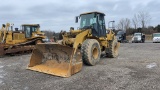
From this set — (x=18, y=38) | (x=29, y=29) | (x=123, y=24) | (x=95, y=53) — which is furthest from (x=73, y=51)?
(x=123, y=24)

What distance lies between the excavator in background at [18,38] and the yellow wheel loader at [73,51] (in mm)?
5236

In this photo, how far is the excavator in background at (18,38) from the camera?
47.8ft

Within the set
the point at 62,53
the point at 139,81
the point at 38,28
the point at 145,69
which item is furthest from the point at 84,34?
the point at 38,28

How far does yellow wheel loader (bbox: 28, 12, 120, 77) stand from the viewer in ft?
26.8

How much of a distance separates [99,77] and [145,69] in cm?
233

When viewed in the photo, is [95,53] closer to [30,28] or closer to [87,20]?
[87,20]

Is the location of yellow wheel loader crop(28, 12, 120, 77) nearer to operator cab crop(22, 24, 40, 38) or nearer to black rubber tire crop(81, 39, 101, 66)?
black rubber tire crop(81, 39, 101, 66)

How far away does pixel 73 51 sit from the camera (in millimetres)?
7965

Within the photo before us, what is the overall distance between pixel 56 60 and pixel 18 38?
838 cm

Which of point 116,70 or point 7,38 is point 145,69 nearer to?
point 116,70

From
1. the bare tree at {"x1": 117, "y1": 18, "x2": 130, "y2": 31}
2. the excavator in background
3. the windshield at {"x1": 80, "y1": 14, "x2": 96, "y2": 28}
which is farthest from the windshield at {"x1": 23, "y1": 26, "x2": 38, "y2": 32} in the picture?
the bare tree at {"x1": 117, "y1": 18, "x2": 130, "y2": 31}

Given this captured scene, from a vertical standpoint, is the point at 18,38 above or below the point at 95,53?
above

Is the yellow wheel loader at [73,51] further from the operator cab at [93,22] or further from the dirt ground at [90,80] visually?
the dirt ground at [90,80]

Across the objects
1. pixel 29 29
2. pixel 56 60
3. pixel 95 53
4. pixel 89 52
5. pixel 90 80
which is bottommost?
pixel 90 80
